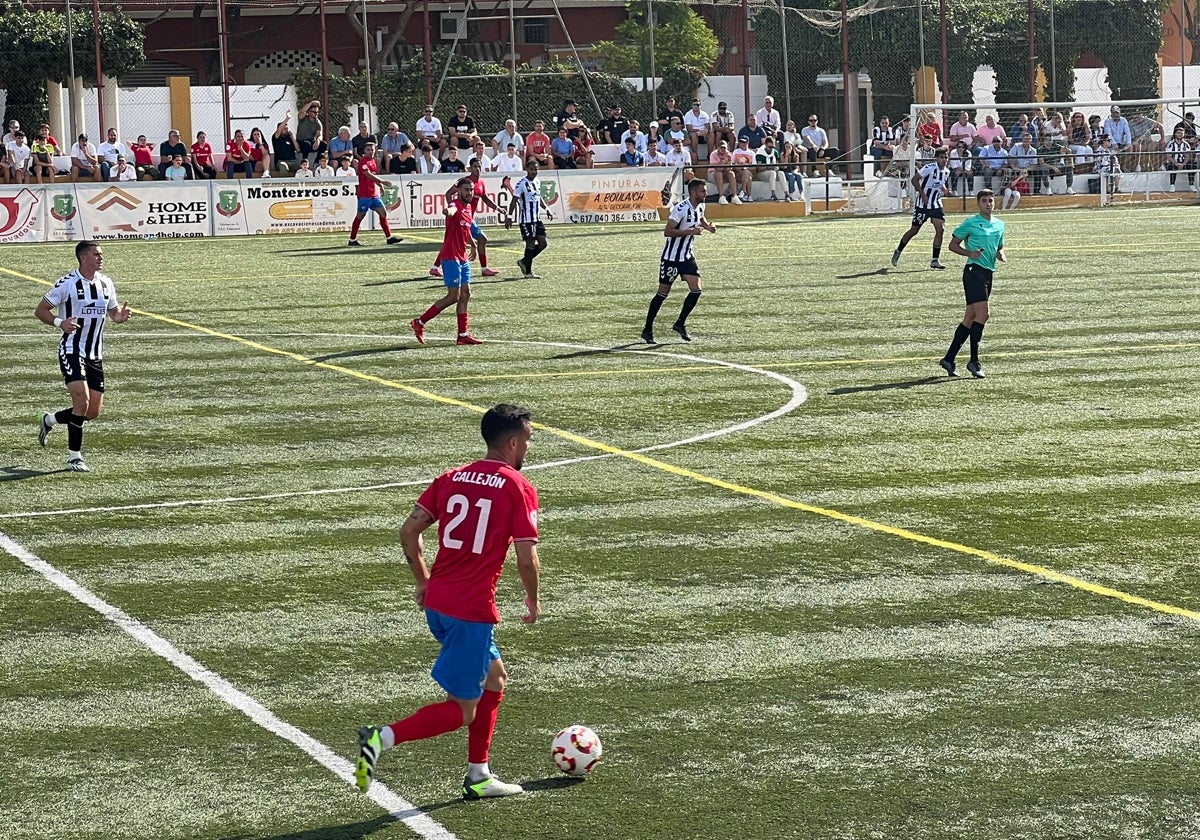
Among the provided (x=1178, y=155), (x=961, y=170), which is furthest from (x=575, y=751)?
(x=1178, y=155)

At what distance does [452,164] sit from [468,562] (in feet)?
125

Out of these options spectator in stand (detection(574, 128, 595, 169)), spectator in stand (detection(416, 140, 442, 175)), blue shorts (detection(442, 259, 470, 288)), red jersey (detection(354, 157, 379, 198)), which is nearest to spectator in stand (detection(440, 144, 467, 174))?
spectator in stand (detection(416, 140, 442, 175))

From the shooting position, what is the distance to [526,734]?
29.5 feet

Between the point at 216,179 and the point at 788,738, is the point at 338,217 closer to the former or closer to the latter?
the point at 216,179

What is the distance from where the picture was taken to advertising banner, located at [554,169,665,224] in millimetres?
46125

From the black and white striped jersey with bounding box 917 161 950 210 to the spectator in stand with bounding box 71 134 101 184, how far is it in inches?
814

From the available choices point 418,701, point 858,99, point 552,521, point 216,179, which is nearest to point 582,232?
point 216,179

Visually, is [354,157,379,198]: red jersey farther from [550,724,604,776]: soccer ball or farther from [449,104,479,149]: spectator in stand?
[550,724,604,776]: soccer ball

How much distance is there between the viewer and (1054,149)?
51.8 meters

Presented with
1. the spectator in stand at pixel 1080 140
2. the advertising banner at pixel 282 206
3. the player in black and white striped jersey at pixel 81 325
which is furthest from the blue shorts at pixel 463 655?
the spectator in stand at pixel 1080 140

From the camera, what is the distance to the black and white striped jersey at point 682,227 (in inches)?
958

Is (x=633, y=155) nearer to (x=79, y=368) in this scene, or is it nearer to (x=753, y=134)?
(x=753, y=134)

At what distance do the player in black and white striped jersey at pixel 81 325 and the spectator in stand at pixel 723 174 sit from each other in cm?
3300

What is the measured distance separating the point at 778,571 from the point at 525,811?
466 centimetres
